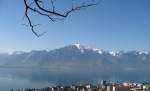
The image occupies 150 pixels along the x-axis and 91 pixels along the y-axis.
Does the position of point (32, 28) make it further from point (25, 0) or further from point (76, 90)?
point (76, 90)

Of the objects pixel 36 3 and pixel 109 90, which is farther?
pixel 109 90

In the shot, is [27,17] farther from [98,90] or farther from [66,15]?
[98,90]

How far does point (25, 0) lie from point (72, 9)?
23 centimetres

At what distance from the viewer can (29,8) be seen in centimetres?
214

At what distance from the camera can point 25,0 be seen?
6.88 feet

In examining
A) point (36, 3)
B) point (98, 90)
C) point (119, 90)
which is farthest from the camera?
point (98, 90)

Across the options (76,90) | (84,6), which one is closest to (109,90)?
(76,90)

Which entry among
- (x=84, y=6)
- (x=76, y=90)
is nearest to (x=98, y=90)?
(x=76, y=90)

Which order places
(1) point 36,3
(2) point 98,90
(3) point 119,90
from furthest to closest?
(2) point 98,90, (3) point 119,90, (1) point 36,3

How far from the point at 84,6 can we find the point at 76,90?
45553 mm

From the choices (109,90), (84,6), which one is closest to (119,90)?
(109,90)

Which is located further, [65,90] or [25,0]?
[65,90]

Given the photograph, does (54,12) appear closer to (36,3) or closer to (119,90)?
(36,3)

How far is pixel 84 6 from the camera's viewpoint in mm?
2154
